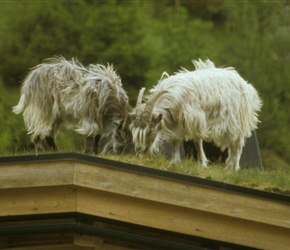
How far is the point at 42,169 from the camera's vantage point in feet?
31.5

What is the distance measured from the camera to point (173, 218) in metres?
9.75

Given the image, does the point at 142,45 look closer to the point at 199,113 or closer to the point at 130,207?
the point at 199,113

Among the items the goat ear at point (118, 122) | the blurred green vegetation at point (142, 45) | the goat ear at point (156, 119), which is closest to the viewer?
the goat ear at point (156, 119)

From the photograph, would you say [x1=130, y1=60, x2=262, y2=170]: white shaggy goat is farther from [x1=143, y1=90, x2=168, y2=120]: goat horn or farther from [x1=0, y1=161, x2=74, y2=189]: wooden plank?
[x1=0, y1=161, x2=74, y2=189]: wooden plank

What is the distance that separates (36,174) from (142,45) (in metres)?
13.2

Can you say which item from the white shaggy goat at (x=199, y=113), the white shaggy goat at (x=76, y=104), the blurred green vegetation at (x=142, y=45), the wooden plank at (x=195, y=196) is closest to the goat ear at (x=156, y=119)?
the white shaggy goat at (x=199, y=113)

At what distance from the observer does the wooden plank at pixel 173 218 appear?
9.73 m

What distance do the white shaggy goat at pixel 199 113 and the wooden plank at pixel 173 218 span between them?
2.10m

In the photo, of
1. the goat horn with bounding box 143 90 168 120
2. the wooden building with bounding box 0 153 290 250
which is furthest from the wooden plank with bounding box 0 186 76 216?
the goat horn with bounding box 143 90 168 120

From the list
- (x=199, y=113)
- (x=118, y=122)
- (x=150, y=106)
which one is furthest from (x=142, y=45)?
(x=150, y=106)

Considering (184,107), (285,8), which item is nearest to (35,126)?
(184,107)

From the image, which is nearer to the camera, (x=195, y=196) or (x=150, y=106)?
(x=195, y=196)

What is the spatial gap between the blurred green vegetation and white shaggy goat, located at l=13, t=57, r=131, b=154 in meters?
8.05

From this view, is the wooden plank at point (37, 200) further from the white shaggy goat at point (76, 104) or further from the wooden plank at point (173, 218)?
the white shaggy goat at point (76, 104)
